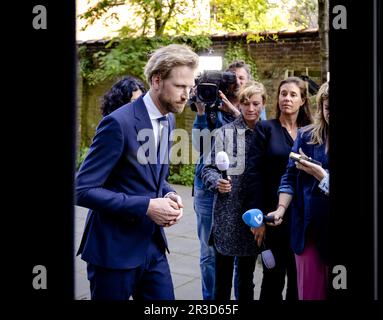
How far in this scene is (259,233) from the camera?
10.4 feet

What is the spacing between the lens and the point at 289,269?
10.7 ft

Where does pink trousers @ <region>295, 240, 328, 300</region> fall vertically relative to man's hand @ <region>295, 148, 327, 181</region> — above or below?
below

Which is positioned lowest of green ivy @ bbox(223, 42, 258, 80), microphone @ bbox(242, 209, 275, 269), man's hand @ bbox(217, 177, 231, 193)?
microphone @ bbox(242, 209, 275, 269)

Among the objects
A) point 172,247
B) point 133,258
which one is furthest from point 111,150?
point 172,247

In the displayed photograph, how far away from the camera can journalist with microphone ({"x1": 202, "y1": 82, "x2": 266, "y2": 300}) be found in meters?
3.27

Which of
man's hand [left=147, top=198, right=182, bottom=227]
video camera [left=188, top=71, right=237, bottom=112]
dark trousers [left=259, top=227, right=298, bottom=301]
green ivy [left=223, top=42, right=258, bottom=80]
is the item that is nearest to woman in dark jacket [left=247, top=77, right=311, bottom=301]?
dark trousers [left=259, top=227, right=298, bottom=301]

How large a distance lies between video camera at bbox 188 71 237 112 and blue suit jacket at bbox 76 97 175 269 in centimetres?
112

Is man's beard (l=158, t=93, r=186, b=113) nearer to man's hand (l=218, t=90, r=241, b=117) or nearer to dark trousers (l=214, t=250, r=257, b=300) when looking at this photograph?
man's hand (l=218, t=90, r=241, b=117)

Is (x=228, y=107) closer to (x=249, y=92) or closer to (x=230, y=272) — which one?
(x=249, y=92)

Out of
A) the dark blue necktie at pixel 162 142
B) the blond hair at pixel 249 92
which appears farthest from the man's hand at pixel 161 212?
the blond hair at pixel 249 92
